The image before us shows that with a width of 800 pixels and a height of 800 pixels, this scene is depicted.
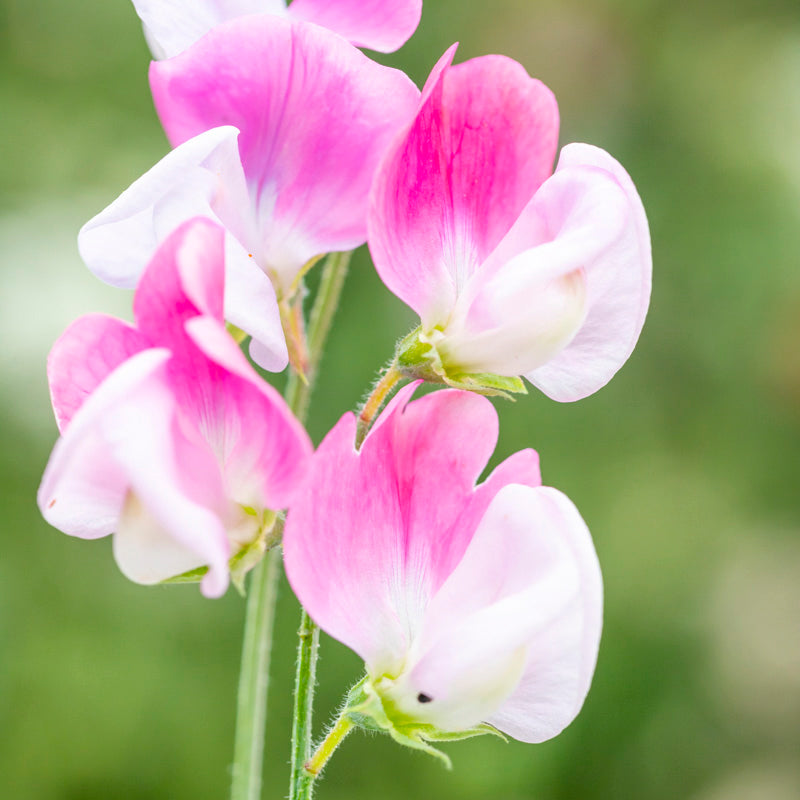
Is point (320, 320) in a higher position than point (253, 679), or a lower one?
higher

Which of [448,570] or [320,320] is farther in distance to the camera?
[320,320]

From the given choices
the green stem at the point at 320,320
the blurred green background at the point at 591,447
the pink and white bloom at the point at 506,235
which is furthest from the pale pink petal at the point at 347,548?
the blurred green background at the point at 591,447

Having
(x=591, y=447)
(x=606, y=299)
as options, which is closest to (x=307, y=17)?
(x=606, y=299)

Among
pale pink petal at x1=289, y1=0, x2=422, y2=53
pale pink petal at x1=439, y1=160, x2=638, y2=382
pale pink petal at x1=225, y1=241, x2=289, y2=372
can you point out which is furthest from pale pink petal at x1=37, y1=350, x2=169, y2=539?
pale pink petal at x1=289, y1=0, x2=422, y2=53

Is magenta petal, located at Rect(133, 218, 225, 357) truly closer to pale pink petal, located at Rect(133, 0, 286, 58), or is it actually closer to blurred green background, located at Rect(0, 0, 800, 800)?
pale pink petal, located at Rect(133, 0, 286, 58)

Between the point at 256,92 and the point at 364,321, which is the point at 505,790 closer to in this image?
the point at 364,321

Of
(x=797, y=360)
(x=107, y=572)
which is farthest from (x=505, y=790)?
(x=797, y=360)

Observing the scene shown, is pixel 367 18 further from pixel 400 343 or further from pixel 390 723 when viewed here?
pixel 390 723
